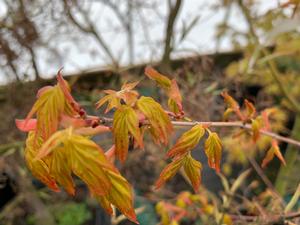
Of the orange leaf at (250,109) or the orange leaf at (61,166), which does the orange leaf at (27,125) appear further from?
the orange leaf at (250,109)

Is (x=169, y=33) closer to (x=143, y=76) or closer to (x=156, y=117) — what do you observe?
(x=143, y=76)

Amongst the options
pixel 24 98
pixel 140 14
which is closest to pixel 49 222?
pixel 24 98

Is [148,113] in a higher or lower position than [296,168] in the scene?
higher

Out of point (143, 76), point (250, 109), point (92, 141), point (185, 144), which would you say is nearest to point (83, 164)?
point (92, 141)

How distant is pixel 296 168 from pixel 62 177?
2.03 m

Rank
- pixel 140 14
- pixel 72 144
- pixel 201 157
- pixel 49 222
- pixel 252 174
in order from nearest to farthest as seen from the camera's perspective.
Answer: pixel 72 144 < pixel 49 222 < pixel 201 157 < pixel 140 14 < pixel 252 174

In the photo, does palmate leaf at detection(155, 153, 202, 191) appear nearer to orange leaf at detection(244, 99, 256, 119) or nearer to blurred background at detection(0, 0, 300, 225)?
orange leaf at detection(244, 99, 256, 119)

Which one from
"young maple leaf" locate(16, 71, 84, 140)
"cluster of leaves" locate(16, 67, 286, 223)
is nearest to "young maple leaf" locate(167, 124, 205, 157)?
"cluster of leaves" locate(16, 67, 286, 223)

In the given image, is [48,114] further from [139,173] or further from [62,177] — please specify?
[139,173]

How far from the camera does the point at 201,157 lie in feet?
5.75

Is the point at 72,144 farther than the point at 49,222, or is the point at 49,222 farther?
the point at 49,222

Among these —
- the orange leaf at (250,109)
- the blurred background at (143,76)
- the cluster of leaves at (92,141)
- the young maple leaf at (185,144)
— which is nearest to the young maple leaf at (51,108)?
the cluster of leaves at (92,141)

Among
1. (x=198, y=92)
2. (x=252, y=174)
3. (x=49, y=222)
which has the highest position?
(x=198, y=92)

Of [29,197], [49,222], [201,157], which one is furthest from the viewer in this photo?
[201,157]
